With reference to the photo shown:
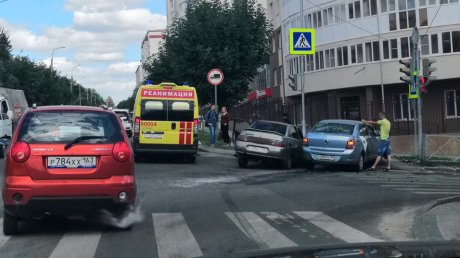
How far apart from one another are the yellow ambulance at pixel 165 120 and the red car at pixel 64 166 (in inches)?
385


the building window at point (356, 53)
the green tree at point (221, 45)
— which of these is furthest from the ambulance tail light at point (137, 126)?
the building window at point (356, 53)

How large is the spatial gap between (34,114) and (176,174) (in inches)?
297

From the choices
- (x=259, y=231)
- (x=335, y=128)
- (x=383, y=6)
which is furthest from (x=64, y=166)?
(x=383, y=6)

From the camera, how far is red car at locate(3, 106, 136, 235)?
23.2 feet

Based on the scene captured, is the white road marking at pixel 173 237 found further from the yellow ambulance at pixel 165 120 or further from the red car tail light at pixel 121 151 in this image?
the yellow ambulance at pixel 165 120

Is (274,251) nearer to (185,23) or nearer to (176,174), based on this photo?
(176,174)

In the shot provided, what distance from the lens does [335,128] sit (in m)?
17.1

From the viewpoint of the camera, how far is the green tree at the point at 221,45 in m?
28.6

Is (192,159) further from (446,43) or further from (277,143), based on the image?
(446,43)

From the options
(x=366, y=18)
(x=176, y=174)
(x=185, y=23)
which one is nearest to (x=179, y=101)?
(x=176, y=174)

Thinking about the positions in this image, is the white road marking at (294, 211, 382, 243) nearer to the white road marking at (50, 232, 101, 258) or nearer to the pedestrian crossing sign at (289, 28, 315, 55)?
the white road marking at (50, 232, 101, 258)

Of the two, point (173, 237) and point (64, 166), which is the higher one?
point (64, 166)

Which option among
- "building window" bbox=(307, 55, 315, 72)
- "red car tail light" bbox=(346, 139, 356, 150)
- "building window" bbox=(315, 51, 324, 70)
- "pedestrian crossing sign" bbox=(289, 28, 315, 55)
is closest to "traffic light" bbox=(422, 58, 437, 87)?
"pedestrian crossing sign" bbox=(289, 28, 315, 55)

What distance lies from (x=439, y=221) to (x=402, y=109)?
29967 mm
